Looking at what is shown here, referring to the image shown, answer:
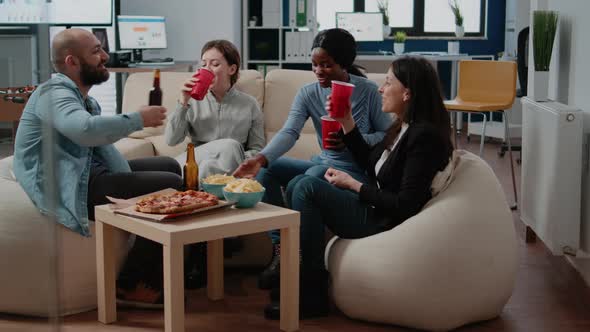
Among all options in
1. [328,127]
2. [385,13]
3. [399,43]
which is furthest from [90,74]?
[385,13]

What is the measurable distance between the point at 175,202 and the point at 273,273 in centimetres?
65

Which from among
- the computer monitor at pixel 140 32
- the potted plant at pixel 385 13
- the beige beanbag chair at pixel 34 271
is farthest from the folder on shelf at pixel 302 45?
the beige beanbag chair at pixel 34 271

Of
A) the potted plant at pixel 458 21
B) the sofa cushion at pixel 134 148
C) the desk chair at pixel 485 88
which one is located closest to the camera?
the sofa cushion at pixel 134 148

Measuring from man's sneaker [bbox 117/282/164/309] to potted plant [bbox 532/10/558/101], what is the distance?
6.42 ft

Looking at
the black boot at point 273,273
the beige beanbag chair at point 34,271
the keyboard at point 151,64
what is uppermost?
the keyboard at point 151,64

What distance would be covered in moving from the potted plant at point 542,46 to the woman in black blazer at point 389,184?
46.2 inches

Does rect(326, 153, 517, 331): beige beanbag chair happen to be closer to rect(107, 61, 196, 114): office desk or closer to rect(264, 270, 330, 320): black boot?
rect(264, 270, 330, 320): black boot

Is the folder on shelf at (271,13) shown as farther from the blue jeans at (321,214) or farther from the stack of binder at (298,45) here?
the blue jeans at (321,214)

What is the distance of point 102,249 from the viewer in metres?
2.67

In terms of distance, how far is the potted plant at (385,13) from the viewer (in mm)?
8727

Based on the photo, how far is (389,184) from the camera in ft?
8.77

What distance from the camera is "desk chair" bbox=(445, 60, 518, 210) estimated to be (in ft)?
16.8

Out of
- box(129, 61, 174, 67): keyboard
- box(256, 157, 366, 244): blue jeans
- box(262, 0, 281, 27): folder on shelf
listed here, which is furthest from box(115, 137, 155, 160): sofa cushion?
box(262, 0, 281, 27): folder on shelf

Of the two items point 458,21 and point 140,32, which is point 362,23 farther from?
point 140,32
